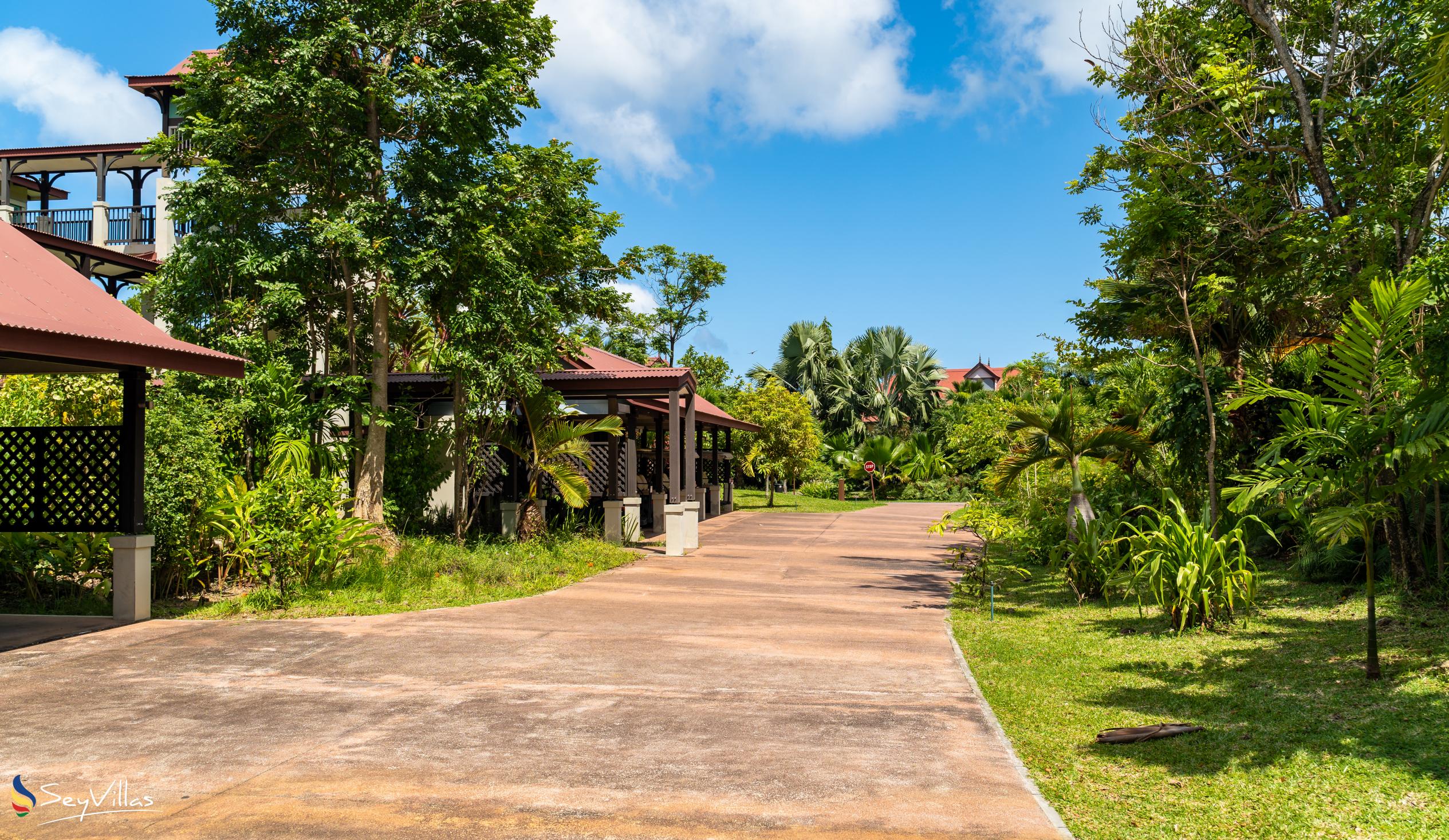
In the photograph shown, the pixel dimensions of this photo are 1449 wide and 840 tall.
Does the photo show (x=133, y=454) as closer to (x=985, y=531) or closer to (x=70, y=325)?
(x=70, y=325)

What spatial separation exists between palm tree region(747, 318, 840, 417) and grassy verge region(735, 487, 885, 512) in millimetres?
6104

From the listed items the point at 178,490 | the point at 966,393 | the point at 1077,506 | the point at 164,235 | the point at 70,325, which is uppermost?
the point at 164,235

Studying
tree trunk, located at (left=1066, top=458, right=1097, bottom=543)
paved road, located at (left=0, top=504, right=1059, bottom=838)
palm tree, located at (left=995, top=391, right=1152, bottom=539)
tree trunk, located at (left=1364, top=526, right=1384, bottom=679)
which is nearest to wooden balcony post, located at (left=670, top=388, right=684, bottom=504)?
palm tree, located at (left=995, top=391, right=1152, bottom=539)

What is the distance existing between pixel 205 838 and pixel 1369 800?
18.4 ft

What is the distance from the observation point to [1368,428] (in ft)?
19.9

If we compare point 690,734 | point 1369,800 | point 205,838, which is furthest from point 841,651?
point 205,838

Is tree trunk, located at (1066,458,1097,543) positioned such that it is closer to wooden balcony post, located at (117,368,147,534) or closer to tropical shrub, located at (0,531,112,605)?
wooden balcony post, located at (117,368,147,534)

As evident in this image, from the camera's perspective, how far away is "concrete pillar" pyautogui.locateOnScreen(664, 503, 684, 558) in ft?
57.2

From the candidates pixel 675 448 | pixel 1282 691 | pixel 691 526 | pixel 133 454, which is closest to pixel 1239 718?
pixel 1282 691

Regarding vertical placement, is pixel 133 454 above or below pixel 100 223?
below

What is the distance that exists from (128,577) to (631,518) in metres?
10.5

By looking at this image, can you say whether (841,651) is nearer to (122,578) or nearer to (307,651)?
(307,651)

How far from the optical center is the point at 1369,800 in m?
4.62

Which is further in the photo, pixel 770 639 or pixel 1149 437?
pixel 1149 437
